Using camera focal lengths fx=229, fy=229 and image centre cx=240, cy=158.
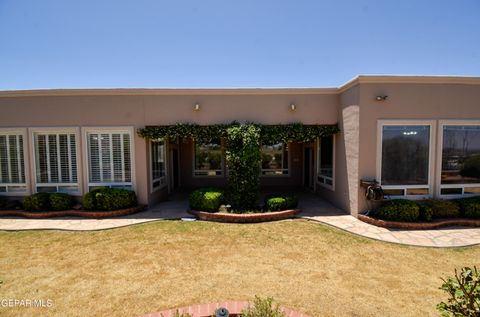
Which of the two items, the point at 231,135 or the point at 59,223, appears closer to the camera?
the point at 59,223

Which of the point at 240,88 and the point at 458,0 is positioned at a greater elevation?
the point at 458,0

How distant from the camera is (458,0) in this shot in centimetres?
774

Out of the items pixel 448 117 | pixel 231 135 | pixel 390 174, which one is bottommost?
pixel 390 174

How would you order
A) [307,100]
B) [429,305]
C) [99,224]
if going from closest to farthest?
[429,305] → [99,224] → [307,100]

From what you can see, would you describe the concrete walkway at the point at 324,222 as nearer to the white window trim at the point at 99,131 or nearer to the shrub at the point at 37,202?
the shrub at the point at 37,202

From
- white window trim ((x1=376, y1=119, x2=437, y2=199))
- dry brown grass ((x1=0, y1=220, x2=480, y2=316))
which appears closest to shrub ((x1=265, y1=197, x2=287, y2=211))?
dry brown grass ((x1=0, y1=220, x2=480, y2=316))

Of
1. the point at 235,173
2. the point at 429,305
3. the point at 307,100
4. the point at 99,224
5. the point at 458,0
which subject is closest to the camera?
the point at 429,305

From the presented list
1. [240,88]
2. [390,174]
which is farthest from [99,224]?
Answer: [390,174]

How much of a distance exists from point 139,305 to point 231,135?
6.40 metres

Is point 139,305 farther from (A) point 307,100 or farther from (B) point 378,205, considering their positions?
(A) point 307,100

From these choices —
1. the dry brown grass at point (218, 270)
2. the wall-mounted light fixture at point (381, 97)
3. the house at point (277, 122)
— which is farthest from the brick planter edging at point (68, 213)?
the wall-mounted light fixture at point (381, 97)

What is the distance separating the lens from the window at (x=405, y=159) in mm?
8453

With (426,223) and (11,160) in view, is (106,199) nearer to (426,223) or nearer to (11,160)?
(11,160)

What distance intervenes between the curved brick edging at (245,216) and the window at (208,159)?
584cm
